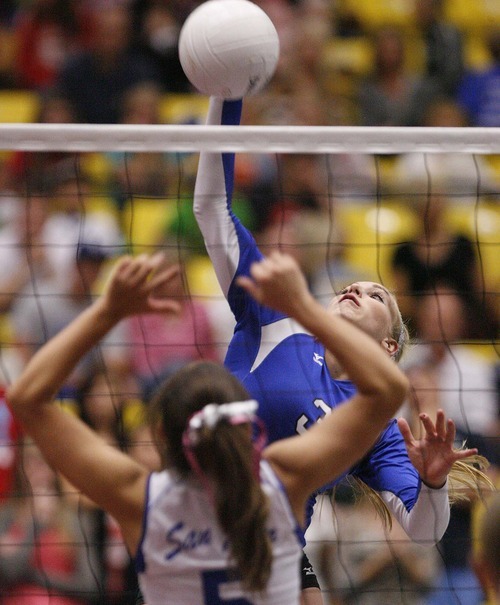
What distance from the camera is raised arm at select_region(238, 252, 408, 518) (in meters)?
2.34

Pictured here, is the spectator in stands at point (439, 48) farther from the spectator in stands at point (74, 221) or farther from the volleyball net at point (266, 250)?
the spectator in stands at point (74, 221)

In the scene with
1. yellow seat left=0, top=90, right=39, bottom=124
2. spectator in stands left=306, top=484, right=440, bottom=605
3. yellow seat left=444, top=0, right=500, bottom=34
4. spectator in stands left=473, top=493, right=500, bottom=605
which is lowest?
spectator in stands left=306, top=484, right=440, bottom=605

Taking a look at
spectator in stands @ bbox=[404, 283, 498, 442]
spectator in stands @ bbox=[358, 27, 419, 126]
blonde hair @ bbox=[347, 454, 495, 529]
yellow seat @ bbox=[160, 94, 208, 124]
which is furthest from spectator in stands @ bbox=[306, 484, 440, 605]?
spectator in stands @ bbox=[358, 27, 419, 126]

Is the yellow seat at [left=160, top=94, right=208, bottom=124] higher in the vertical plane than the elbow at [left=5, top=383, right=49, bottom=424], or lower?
lower

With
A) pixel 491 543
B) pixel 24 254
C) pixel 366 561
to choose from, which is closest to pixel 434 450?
pixel 491 543

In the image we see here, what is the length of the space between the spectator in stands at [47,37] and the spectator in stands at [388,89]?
2165mm

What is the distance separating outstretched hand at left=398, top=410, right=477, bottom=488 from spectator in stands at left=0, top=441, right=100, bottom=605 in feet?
6.43

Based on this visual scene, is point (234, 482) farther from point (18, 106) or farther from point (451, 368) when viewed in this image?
point (18, 106)

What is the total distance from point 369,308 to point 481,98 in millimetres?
4485

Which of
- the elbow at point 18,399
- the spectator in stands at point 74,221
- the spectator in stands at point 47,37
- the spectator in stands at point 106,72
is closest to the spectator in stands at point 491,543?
the elbow at point 18,399

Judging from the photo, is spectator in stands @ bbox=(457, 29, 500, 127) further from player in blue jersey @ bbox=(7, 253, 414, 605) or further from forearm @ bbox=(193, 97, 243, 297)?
player in blue jersey @ bbox=(7, 253, 414, 605)

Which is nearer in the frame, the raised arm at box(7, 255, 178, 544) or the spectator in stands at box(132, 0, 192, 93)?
the raised arm at box(7, 255, 178, 544)

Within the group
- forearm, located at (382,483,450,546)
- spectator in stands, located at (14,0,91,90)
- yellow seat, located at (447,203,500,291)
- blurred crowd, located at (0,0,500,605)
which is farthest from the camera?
spectator in stands, located at (14,0,91,90)

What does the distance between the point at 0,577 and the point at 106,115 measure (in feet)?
12.7
